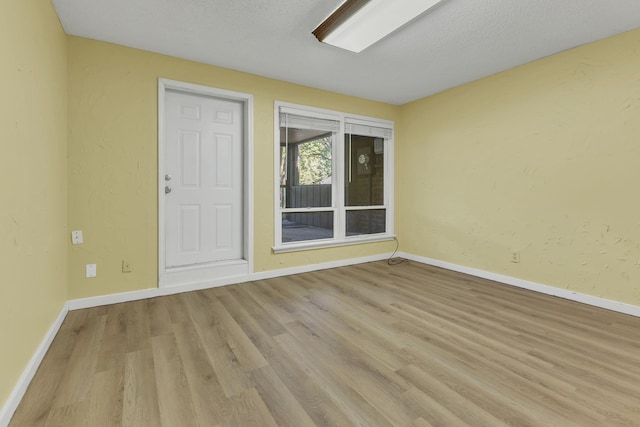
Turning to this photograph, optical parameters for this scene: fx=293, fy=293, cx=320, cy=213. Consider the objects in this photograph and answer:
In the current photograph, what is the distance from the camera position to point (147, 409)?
139 centimetres

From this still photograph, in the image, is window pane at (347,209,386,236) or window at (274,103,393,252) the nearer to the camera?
window at (274,103,393,252)

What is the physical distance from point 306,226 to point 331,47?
219 centimetres

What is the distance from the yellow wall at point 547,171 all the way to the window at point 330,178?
739mm

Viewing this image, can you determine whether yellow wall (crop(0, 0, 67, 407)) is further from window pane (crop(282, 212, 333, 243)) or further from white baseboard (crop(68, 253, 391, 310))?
window pane (crop(282, 212, 333, 243))

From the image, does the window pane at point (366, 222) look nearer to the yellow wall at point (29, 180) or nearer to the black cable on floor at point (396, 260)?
the black cable on floor at point (396, 260)

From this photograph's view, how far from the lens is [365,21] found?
236 cm

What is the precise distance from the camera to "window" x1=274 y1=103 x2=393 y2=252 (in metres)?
3.81

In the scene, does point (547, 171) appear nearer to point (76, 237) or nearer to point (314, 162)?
point (314, 162)

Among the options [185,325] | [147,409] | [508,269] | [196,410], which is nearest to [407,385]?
[196,410]

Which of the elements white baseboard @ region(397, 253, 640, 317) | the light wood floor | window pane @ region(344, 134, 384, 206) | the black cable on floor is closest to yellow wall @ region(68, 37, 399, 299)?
the light wood floor

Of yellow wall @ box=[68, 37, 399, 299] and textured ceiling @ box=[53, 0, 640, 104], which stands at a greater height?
textured ceiling @ box=[53, 0, 640, 104]

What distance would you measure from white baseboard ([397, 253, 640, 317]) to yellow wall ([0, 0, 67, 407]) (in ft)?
13.6

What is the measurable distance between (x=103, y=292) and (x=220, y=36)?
2.59m

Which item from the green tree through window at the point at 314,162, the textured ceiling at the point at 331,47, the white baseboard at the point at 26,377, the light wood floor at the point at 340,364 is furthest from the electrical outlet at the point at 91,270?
the green tree through window at the point at 314,162
